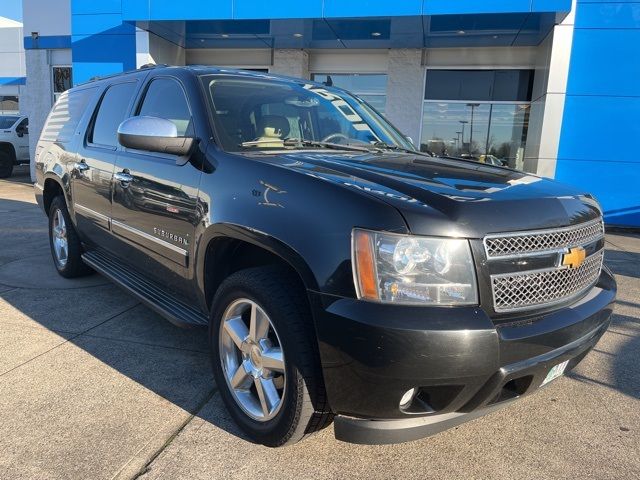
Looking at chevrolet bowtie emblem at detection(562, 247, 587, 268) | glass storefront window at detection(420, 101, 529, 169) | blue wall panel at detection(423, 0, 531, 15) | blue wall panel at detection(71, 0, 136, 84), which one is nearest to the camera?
chevrolet bowtie emblem at detection(562, 247, 587, 268)

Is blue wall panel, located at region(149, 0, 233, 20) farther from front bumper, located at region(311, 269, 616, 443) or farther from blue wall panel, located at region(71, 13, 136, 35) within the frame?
front bumper, located at region(311, 269, 616, 443)

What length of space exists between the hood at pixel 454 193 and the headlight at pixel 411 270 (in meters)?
0.07

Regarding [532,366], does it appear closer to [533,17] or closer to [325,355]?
[325,355]

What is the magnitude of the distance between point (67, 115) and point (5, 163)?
549 inches

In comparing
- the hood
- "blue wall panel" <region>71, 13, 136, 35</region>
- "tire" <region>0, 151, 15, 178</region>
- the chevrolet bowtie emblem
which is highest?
"blue wall panel" <region>71, 13, 136, 35</region>

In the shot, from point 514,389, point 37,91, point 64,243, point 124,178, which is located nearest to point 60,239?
point 64,243

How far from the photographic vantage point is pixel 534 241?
232 centimetres

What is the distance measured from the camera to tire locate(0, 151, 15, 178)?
17031 millimetres

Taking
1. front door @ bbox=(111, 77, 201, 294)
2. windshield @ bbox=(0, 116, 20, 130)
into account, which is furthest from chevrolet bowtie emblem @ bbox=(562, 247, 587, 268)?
windshield @ bbox=(0, 116, 20, 130)

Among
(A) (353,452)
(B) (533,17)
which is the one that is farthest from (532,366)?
(B) (533,17)

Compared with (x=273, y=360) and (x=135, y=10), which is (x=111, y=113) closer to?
(x=273, y=360)

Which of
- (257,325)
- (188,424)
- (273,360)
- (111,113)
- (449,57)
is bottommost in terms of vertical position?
(188,424)

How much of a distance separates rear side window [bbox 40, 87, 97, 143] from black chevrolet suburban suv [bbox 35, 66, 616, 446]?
1.80m

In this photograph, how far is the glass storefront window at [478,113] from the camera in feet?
40.3
